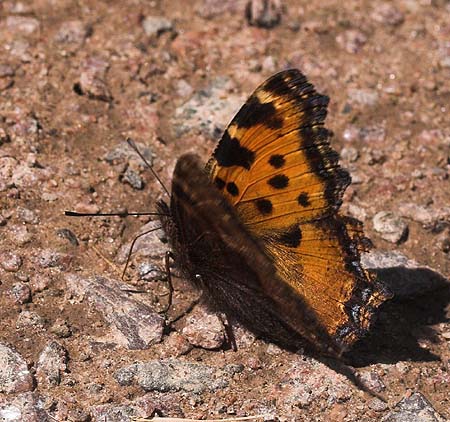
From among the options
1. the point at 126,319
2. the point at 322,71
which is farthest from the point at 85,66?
the point at 126,319

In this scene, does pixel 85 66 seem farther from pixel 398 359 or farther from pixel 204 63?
pixel 398 359

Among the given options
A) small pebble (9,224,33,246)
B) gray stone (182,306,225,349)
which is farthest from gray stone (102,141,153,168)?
gray stone (182,306,225,349)

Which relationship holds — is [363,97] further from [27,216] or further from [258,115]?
[27,216]

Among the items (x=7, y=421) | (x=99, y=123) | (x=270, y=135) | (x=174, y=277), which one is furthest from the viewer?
(x=99, y=123)

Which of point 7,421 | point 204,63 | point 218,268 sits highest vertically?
point 204,63

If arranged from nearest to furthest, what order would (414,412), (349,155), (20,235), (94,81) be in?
1. (414,412)
2. (20,235)
3. (349,155)
4. (94,81)

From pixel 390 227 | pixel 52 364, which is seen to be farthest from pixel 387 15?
pixel 52 364

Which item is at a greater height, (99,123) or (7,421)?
(99,123)
